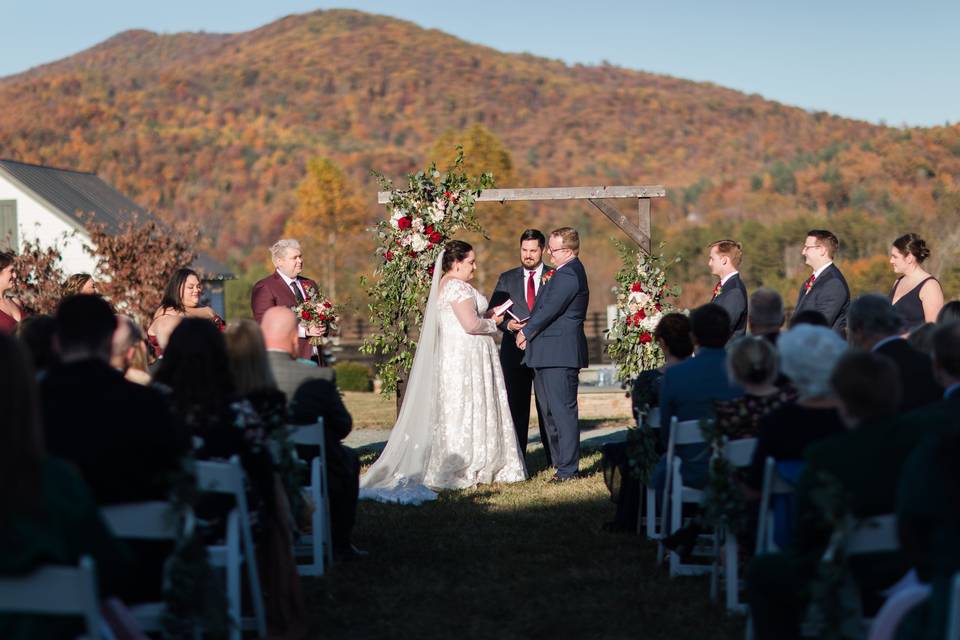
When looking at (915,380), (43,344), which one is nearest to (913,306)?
(915,380)

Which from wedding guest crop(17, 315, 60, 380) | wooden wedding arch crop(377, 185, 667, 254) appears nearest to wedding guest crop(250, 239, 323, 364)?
wooden wedding arch crop(377, 185, 667, 254)

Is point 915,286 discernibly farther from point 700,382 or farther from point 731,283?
point 700,382

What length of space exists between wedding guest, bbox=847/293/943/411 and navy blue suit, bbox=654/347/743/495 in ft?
2.07

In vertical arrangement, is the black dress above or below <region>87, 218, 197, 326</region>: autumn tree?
below

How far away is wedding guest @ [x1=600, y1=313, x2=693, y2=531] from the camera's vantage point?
621 cm

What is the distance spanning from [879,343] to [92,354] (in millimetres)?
3372

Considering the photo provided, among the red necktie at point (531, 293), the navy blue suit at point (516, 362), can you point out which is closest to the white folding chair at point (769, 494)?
the navy blue suit at point (516, 362)

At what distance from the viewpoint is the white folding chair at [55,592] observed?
268cm

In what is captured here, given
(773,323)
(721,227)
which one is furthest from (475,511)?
(721,227)

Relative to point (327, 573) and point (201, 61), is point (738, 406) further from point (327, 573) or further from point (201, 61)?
point (201, 61)

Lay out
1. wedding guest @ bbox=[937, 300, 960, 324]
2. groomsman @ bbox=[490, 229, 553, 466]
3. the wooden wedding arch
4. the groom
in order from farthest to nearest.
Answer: the wooden wedding arch
groomsman @ bbox=[490, 229, 553, 466]
the groom
wedding guest @ bbox=[937, 300, 960, 324]

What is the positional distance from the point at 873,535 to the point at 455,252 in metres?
5.85

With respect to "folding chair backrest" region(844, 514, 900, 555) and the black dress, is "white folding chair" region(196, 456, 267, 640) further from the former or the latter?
the black dress

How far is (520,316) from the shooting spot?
9781 millimetres
